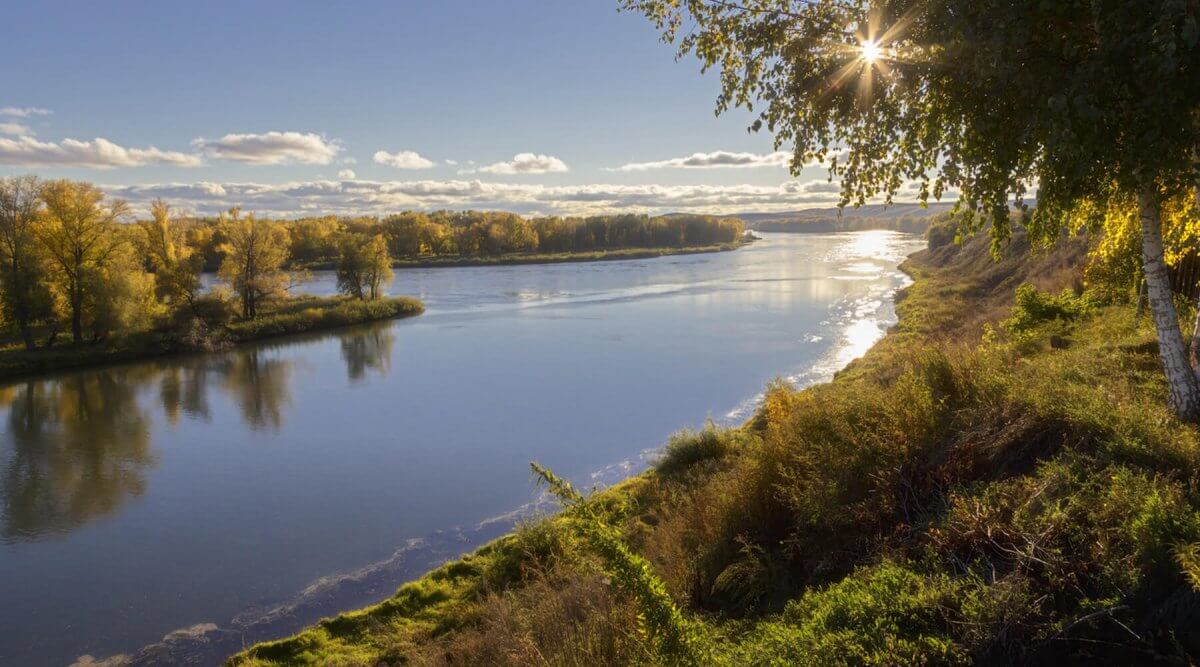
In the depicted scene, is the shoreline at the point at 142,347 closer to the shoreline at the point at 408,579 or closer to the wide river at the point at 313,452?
the wide river at the point at 313,452

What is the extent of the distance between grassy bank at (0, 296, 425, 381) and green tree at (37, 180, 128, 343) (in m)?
2.33

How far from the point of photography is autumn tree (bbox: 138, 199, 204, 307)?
36.8m

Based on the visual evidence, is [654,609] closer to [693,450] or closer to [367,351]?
[693,450]

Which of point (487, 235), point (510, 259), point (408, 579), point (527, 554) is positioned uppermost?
point (487, 235)

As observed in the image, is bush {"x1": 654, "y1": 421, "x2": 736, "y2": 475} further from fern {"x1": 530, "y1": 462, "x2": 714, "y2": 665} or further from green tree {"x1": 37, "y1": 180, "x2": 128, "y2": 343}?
green tree {"x1": 37, "y1": 180, "x2": 128, "y2": 343}

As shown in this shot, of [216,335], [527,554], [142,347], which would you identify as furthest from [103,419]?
[527,554]

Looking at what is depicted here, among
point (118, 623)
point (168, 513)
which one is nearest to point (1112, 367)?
point (118, 623)

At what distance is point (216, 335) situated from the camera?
113 ft

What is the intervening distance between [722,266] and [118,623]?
7482 centimetres

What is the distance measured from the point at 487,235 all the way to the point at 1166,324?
335ft

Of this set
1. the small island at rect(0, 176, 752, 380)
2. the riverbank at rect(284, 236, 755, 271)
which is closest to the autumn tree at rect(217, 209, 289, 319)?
the small island at rect(0, 176, 752, 380)

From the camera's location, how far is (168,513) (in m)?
14.0

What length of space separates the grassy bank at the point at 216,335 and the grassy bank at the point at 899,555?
Answer: 93.9 ft

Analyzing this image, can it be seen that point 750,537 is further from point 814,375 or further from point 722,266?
point 722,266
